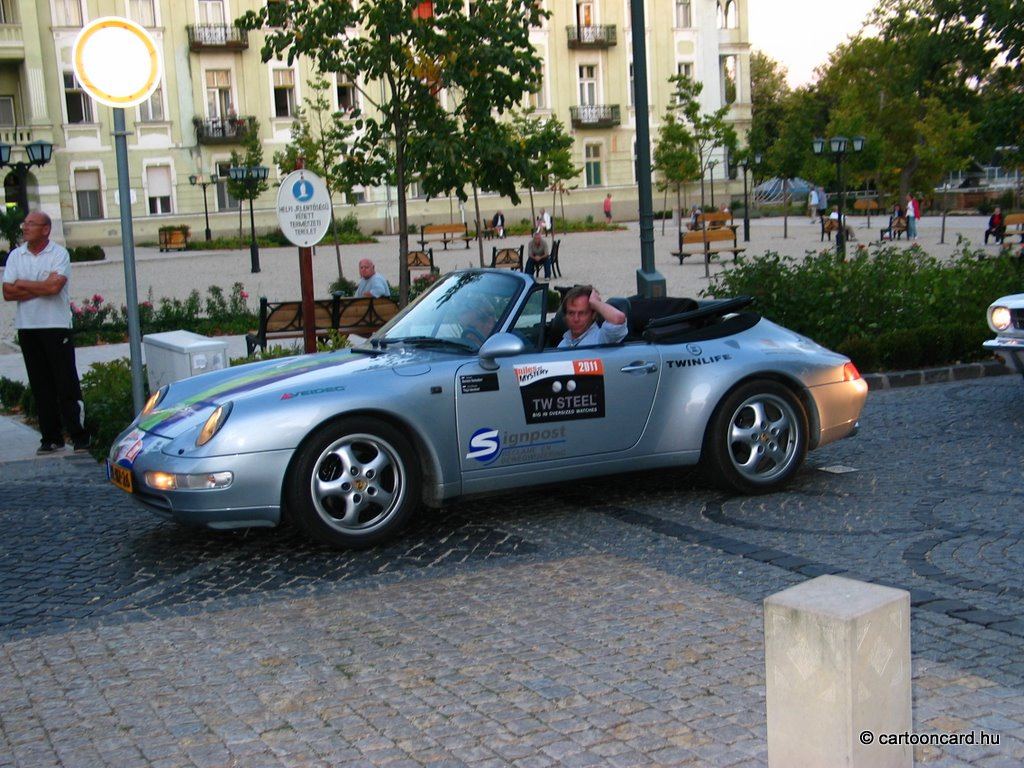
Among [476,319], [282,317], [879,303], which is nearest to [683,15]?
[282,317]

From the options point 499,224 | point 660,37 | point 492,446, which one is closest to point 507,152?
point 492,446

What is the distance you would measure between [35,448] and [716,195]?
66.4 m

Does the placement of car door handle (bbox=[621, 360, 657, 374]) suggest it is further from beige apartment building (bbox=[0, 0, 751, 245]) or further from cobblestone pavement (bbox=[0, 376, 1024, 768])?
beige apartment building (bbox=[0, 0, 751, 245])

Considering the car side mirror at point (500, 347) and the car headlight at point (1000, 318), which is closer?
the car side mirror at point (500, 347)

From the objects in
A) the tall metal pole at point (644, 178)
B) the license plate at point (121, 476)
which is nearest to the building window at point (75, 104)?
the tall metal pole at point (644, 178)

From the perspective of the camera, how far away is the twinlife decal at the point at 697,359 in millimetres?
7828

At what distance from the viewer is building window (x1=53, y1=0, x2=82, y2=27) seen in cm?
5600

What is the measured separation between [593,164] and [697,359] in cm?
6430

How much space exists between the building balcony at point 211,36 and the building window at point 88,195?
300 inches

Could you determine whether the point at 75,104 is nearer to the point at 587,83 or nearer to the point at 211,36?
the point at 211,36

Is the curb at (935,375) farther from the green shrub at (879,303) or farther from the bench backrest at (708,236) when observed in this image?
the bench backrest at (708,236)

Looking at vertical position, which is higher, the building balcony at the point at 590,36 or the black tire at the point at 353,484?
the building balcony at the point at 590,36

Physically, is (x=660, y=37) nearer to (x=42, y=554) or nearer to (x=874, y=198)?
(x=874, y=198)

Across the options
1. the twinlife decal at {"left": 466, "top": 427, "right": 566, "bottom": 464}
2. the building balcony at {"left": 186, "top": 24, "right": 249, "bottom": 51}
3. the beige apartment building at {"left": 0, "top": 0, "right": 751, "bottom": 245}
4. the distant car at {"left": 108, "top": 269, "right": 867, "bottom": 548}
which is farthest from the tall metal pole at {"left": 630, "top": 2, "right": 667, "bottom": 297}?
the building balcony at {"left": 186, "top": 24, "right": 249, "bottom": 51}
